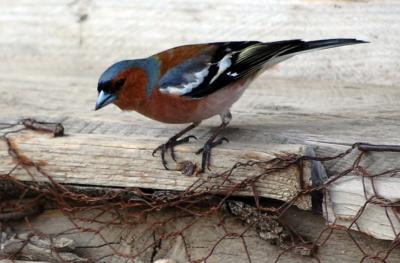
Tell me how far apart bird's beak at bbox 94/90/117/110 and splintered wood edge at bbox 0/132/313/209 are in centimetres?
33

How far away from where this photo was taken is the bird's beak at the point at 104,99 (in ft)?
8.54

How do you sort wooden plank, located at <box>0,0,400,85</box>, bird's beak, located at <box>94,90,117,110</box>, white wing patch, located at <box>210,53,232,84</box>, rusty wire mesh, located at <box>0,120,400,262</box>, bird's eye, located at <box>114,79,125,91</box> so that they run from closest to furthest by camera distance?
rusty wire mesh, located at <box>0,120,400,262</box> < bird's beak, located at <box>94,90,117,110</box> < bird's eye, located at <box>114,79,125,91</box> < white wing patch, located at <box>210,53,232,84</box> < wooden plank, located at <box>0,0,400,85</box>

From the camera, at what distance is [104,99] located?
2.65 m

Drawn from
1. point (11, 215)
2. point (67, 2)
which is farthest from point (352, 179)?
point (67, 2)

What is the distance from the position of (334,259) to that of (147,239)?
1.70ft

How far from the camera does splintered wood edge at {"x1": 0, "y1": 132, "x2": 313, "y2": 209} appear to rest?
6.77ft

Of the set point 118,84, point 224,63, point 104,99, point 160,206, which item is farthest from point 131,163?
point 224,63

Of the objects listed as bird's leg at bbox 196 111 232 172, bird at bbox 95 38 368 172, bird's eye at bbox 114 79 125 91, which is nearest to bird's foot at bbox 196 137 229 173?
bird's leg at bbox 196 111 232 172

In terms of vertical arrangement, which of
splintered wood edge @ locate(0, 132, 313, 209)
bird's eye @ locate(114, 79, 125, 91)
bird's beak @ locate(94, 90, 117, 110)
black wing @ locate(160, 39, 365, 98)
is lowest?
splintered wood edge @ locate(0, 132, 313, 209)

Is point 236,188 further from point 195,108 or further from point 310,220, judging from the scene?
point 195,108

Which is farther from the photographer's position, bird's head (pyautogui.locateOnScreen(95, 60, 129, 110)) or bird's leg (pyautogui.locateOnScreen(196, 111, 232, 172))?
bird's head (pyautogui.locateOnScreen(95, 60, 129, 110))

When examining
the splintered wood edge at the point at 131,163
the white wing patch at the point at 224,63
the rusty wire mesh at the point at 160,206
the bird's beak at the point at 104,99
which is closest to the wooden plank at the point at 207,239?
the rusty wire mesh at the point at 160,206

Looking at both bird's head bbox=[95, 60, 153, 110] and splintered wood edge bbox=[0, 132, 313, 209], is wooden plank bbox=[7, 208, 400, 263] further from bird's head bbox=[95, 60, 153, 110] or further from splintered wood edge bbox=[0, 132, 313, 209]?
bird's head bbox=[95, 60, 153, 110]

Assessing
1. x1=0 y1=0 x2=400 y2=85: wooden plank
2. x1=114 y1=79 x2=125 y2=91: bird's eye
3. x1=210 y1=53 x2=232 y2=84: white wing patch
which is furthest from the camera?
x1=0 y1=0 x2=400 y2=85: wooden plank
